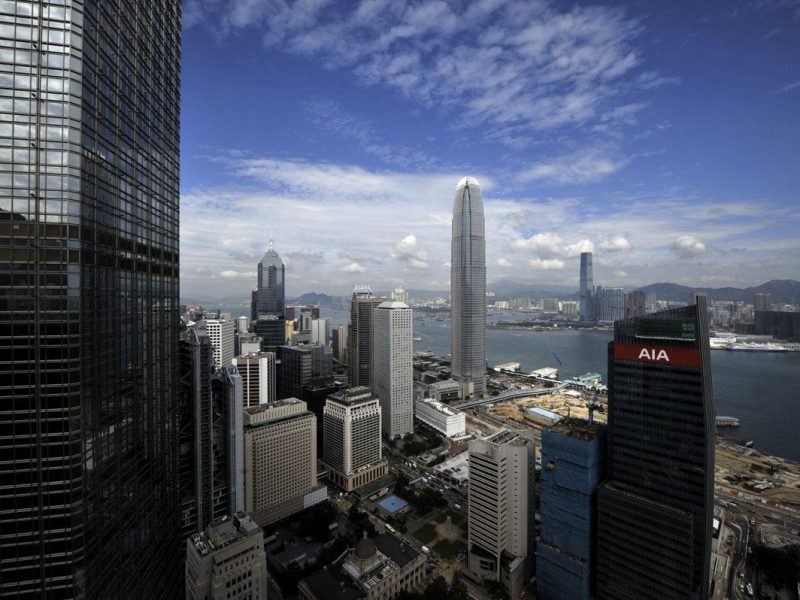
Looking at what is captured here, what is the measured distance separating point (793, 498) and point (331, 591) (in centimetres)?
3433

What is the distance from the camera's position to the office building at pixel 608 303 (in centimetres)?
13900

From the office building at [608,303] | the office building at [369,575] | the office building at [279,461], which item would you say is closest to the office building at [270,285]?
the office building at [279,461]

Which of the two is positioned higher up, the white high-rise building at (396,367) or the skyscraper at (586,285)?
the skyscraper at (586,285)

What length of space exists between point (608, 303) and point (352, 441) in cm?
13723

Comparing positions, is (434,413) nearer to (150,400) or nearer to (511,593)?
(511,593)

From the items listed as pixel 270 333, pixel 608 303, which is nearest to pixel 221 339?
pixel 270 333

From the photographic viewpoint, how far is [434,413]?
46.6 m

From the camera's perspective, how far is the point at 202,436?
70.5 ft

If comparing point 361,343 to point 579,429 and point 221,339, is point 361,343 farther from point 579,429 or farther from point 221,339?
point 579,429

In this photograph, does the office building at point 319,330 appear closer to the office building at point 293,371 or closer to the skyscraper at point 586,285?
the office building at point 293,371

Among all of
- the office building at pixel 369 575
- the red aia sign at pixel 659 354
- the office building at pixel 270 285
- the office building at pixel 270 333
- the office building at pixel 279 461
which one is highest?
the office building at pixel 270 285

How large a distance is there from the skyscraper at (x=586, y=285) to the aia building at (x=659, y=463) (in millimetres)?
144058

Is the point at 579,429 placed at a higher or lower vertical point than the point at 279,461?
higher

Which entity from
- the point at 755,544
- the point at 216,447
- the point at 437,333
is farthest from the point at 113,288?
the point at 437,333
